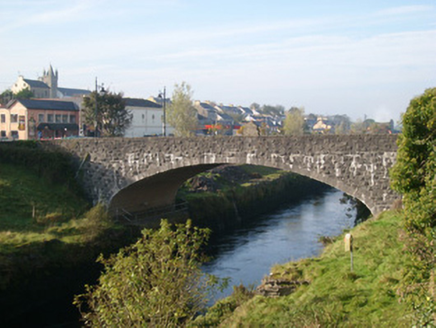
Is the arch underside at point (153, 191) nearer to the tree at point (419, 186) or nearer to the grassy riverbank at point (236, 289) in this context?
the grassy riverbank at point (236, 289)

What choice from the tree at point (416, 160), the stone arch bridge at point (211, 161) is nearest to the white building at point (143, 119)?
the stone arch bridge at point (211, 161)

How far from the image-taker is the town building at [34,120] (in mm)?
72625

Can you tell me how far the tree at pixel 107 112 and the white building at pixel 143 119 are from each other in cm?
893

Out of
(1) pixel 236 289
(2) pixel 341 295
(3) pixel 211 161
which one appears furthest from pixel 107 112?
(2) pixel 341 295

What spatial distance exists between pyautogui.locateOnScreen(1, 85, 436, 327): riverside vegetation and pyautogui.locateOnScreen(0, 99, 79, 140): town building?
2218 inches

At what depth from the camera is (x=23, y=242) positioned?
31359 mm

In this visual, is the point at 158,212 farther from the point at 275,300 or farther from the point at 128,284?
the point at 128,284

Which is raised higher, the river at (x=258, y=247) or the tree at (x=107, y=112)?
the tree at (x=107, y=112)

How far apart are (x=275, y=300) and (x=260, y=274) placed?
11809mm

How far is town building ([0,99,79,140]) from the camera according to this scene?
7262cm

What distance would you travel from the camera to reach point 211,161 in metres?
36.3

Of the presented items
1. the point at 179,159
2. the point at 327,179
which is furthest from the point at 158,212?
the point at 327,179

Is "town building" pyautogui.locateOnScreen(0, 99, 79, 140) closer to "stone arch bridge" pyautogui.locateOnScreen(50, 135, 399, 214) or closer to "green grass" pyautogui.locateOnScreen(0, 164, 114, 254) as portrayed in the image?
"green grass" pyautogui.locateOnScreen(0, 164, 114, 254)

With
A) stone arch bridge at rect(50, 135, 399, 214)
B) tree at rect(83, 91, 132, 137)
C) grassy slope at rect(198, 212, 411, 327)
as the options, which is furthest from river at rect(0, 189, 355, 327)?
tree at rect(83, 91, 132, 137)
